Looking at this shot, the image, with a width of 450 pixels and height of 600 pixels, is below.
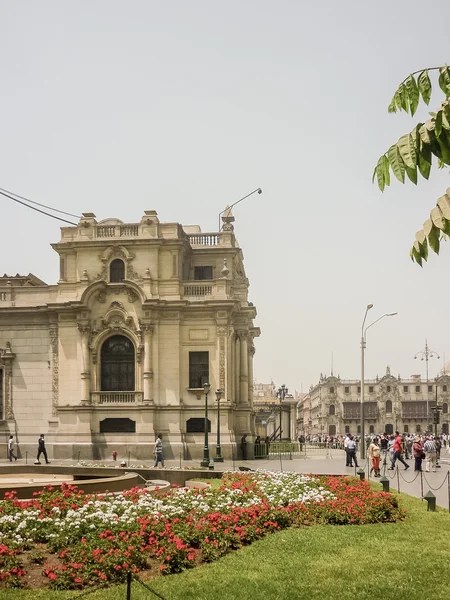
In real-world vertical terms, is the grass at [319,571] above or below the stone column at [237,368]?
below

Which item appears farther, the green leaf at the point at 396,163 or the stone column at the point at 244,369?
the stone column at the point at 244,369

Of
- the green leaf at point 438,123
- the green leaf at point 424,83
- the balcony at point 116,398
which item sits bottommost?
the balcony at point 116,398

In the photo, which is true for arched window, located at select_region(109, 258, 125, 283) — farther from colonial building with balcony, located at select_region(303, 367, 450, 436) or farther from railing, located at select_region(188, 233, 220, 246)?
colonial building with balcony, located at select_region(303, 367, 450, 436)

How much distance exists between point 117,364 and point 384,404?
12476 centimetres

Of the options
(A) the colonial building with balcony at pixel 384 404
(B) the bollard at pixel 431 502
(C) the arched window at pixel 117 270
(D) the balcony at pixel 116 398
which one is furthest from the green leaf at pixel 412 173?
(A) the colonial building with balcony at pixel 384 404

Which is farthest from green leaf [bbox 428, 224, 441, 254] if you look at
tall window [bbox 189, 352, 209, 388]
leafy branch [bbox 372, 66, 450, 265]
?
tall window [bbox 189, 352, 209, 388]

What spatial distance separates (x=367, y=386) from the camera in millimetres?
166625

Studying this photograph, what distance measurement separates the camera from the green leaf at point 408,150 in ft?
17.0

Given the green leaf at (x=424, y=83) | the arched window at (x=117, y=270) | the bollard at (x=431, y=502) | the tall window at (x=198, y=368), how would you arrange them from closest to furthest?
the green leaf at (x=424, y=83)
the bollard at (x=431, y=502)
the tall window at (x=198, y=368)
the arched window at (x=117, y=270)

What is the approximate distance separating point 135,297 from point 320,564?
1349 inches

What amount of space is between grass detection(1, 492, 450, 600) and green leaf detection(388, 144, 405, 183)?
778 centimetres

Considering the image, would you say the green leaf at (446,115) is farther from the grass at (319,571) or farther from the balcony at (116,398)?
the balcony at (116,398)

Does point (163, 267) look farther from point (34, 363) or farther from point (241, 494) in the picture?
point (241, 494)

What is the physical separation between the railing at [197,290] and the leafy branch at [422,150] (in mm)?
41163
